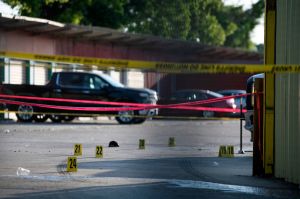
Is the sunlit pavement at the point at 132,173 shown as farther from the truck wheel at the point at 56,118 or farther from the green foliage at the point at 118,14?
the green foliage at the point at 118,14

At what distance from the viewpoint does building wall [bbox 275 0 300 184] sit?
11.1 meters

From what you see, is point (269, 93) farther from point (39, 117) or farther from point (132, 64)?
point (39, 117)

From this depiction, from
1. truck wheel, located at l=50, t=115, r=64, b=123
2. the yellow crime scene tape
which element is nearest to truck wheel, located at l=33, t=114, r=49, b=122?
truck wheel, located at l=50, t=115, r=64, b=123

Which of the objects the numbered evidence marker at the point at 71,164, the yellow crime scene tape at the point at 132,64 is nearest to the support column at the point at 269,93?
the yellow crime scene tape at the point at 132,64

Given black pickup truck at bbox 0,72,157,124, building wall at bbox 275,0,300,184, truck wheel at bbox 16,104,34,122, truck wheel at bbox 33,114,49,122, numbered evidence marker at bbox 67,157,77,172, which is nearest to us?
building wall at bbox 275,0,300,184

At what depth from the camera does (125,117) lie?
101ft

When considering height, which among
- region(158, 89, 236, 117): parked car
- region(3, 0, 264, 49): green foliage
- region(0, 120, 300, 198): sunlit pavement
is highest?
region(3, 0, 264, 49): green foliage

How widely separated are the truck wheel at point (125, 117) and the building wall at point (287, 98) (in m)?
18.1

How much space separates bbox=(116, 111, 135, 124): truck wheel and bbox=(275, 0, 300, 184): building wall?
1813 cm

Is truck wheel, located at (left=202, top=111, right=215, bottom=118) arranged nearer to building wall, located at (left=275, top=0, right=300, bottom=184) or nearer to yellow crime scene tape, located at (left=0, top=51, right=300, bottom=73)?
building wall, located at (left=275, top=0, right=300, bottom=184)

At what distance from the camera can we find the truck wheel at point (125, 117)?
30031 millimetres

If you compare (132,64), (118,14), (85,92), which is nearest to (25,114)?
(85,92)

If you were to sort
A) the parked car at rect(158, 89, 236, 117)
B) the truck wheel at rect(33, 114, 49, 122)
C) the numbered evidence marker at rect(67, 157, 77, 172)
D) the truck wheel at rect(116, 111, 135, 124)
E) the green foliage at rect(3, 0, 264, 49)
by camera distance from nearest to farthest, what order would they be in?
the numbered evidence marker at rect(67, 157, 77, 172) → the truck wheel at rect(116, 111, 135, 124) → the truck wheel at rect(33, 114, 49, 122) → the parked car at rect(158, 89, 236, 117) → the green foliage at rect(3, 0, 264, 49)

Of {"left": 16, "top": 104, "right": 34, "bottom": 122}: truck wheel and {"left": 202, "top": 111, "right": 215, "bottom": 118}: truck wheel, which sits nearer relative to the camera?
{"left": 16, "top": 104, "right": 34, "bottom": 122}: truck wheel
